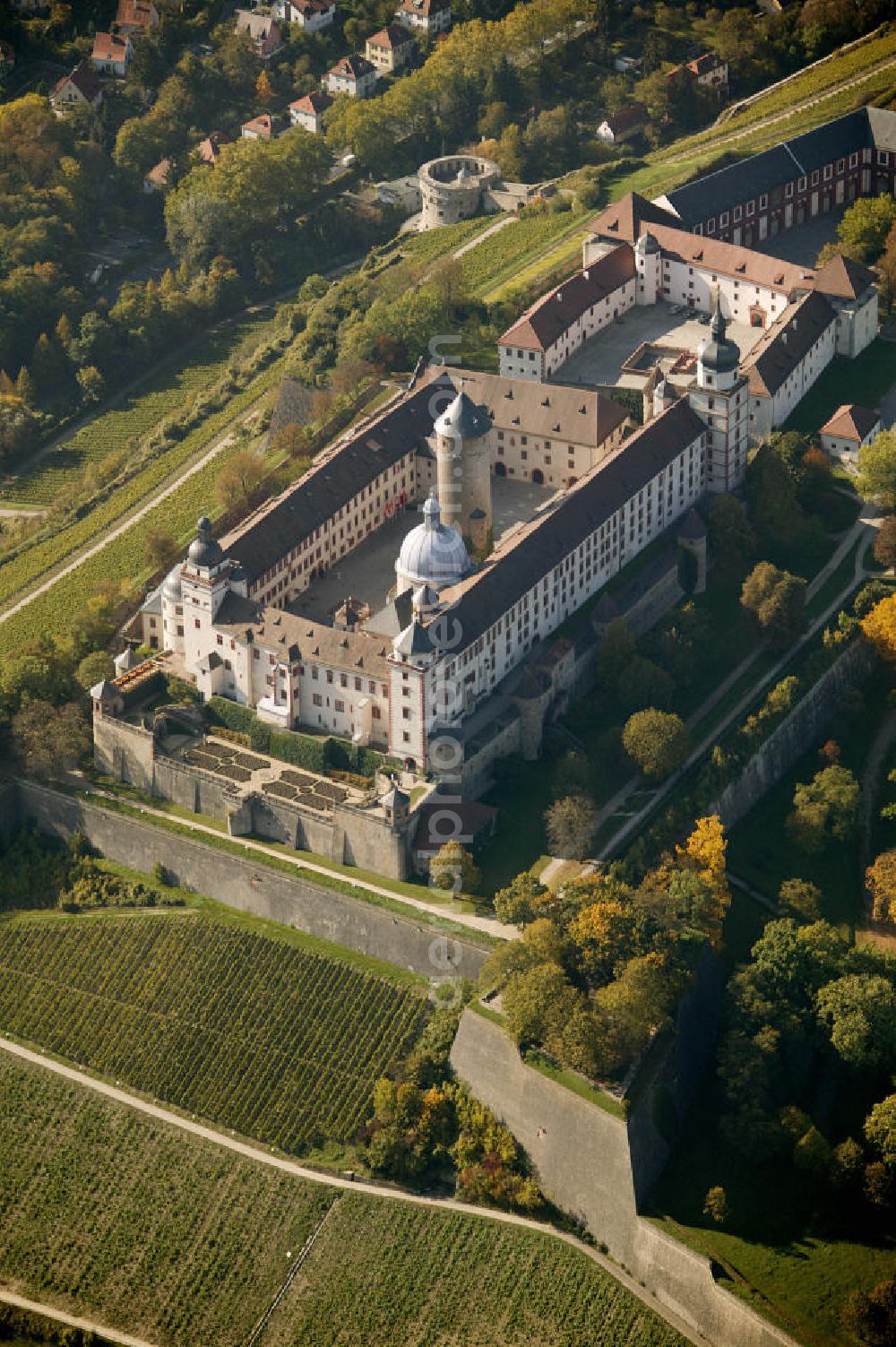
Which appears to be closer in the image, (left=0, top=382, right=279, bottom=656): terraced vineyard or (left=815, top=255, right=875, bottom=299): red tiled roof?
(left=0, top=382, right=279, bottom=656): terraced vineyard

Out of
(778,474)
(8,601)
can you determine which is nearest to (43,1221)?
(8,601)

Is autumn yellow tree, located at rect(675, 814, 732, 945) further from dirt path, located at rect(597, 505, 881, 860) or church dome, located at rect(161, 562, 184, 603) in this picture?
church dome, located at rect(161, 562, 184, 603)

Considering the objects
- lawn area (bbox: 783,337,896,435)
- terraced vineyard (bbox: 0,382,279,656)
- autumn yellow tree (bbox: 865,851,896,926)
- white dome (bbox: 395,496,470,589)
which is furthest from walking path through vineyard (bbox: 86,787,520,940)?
lawn area (bbox: 783,337,896,435)

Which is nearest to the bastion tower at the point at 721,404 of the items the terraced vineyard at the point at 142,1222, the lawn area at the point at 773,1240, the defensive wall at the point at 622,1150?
the defensive wall at the point at 622,1150

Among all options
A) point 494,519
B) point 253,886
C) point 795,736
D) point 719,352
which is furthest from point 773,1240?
point 719,352

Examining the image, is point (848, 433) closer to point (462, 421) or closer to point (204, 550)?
point (462, 421)

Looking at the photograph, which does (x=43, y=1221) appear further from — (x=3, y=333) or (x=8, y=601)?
(x=3, y=333)
